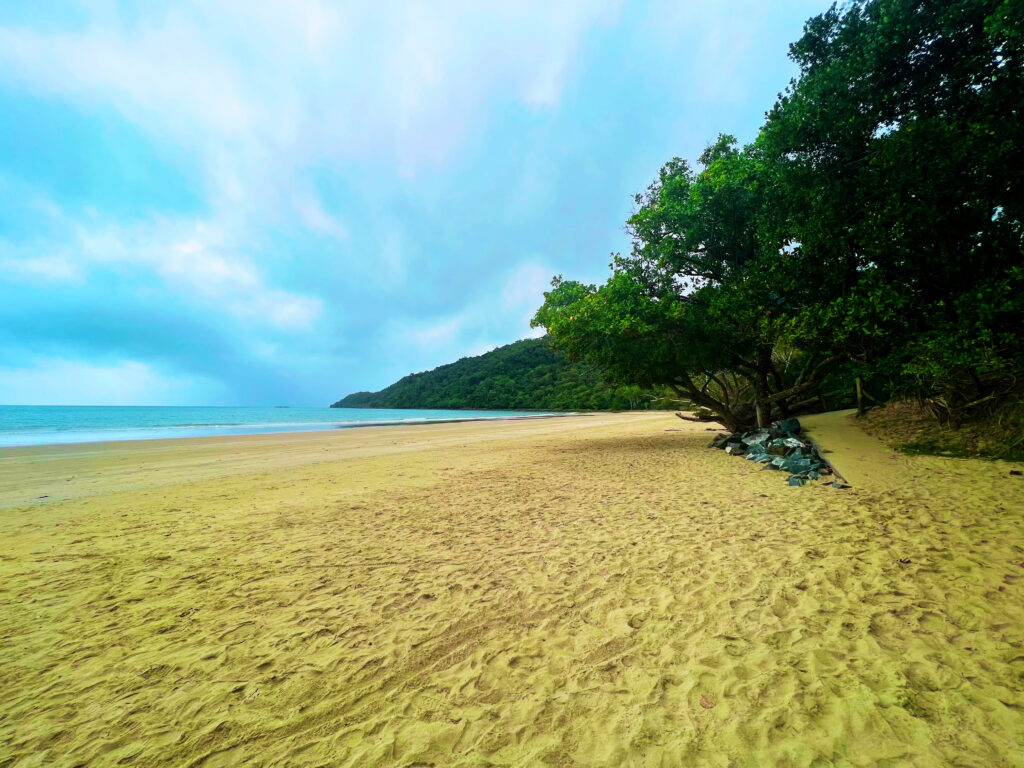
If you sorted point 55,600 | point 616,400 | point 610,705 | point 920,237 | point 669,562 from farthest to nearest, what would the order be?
point 616,400 → point 920,237 → point 669,562 → point 55,600 → point 610,705

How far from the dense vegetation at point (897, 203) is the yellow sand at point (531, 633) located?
3.23 meters

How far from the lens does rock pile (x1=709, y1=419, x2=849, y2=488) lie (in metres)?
8.97

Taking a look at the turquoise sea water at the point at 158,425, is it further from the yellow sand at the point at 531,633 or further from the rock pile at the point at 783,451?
the rock pile at the point at 783,451

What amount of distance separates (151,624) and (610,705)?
4.23m

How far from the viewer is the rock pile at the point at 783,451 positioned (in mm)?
8969

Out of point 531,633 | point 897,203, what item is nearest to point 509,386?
point 897,203

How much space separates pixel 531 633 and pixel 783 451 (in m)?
10.6

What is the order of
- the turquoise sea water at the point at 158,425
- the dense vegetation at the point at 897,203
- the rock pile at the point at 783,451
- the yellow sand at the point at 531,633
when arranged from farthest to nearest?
the turquoise sea water at the point at 158,425 < the rock pile at the point at 783,451 < the dense vegetation at the point at 897,203 < the yellow sand at the point at 531,633

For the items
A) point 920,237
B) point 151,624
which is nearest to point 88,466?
point 151,624

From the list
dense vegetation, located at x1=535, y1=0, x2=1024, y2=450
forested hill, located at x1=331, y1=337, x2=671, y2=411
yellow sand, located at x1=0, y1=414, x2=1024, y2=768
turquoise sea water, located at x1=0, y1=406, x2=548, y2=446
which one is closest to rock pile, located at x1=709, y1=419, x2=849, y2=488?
yellow sand, located at x1=0, y1=414, x2=1024, y2=768

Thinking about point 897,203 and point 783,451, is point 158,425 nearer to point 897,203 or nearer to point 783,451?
point 783,451

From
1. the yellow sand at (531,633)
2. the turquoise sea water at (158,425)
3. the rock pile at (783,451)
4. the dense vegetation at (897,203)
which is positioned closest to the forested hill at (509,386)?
the turquoise sea water at (158,425)

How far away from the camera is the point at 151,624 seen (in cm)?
385

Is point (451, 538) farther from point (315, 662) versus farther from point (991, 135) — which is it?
point (991, 135)
